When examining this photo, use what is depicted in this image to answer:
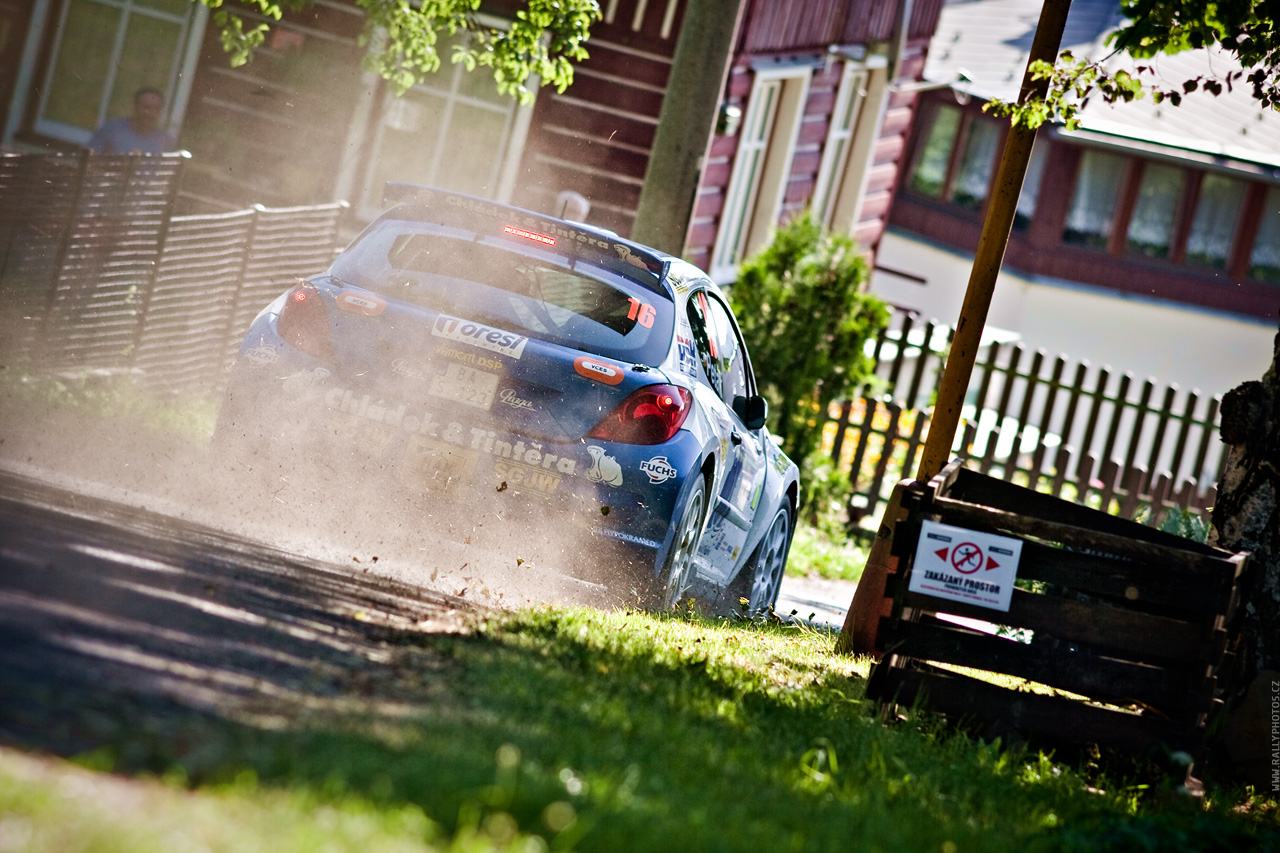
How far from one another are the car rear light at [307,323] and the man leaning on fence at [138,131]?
21.6ft

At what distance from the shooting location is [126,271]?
1048 cm

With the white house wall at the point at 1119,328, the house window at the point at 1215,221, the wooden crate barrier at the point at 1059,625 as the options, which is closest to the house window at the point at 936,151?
the white house wall at the point at 1119,328

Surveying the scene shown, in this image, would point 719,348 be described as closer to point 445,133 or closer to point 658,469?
point 658,469

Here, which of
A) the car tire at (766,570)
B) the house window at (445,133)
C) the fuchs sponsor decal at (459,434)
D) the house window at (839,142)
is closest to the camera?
the fuchs sponsor decal at (459,434)

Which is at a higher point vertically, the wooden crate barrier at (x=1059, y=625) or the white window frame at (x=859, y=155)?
the white window frame at (x=859, y=155)

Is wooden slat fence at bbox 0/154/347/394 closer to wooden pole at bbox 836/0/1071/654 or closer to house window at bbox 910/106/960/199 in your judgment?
wooden pole at bbox 836/0/1071/654

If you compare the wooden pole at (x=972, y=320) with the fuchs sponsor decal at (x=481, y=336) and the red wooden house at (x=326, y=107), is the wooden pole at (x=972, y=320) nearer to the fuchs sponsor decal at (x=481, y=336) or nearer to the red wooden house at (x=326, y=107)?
the fuchs sponsor decal at (x=481, y=336)

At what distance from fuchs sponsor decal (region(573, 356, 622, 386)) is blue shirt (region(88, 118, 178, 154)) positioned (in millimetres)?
7478

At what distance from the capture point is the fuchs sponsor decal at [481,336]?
685cm

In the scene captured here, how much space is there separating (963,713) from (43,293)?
668 centimetres

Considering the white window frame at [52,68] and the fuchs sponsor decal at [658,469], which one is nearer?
the fuchs sponsor decal at [658,469]

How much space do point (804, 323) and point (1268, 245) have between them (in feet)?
77.7

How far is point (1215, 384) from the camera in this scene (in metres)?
33.2

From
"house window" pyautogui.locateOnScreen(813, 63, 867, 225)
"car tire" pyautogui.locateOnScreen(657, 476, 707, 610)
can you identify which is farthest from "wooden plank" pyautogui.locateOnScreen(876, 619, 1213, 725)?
"house window" pyautogui.locateOnScreen(813, 63, 867, 225)
